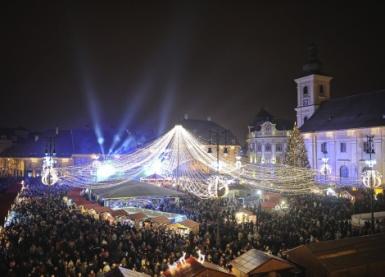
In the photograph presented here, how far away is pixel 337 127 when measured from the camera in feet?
149

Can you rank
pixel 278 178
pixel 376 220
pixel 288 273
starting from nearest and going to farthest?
pixel 288 273 < pixel 376 220 < pixel 278 178

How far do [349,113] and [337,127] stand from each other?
2.54 metres

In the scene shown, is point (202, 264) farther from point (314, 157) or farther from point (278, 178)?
point (314, 157)

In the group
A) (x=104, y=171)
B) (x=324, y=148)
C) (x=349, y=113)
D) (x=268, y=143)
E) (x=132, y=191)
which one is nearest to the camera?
(x=132, y=191)

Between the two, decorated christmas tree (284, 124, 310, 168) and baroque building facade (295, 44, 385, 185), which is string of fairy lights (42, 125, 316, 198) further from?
baroque building facade (295, 44, 385, 185)

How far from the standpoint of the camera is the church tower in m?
53.1

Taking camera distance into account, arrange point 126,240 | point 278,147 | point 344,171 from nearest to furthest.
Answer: point 126,240, point 344,171, point 278,147

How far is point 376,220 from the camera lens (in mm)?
21875

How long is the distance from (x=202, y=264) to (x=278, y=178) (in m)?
31.1

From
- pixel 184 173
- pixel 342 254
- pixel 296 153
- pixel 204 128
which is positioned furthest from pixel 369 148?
pixel 204 128

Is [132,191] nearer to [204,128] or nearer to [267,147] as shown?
[267,147]

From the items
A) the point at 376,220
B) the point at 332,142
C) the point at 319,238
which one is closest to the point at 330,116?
the point at 332,142

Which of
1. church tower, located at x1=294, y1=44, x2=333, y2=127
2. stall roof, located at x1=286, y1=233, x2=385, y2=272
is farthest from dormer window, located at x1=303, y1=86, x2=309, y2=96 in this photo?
stall roof, located at x1=286, y1=233, x2=385, y2=272

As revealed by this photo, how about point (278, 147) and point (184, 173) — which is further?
point (278, 147)
